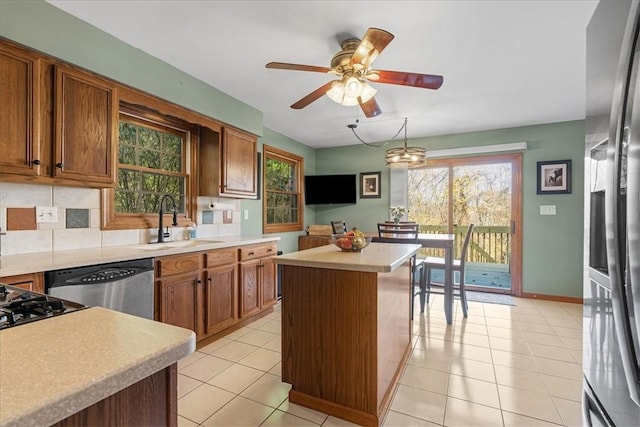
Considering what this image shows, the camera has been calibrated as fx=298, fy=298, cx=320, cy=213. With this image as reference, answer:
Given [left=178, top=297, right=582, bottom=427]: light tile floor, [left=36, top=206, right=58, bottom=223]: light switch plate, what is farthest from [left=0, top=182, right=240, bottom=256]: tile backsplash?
[left=178, top=297, right=582, bottom=427]: light tile floor

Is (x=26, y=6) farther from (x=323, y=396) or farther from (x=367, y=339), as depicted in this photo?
(x=323, y=396)

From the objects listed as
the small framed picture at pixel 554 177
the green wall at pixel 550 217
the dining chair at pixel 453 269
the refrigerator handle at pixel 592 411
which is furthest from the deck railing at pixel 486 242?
the refrigerator handle at pixel 592 411

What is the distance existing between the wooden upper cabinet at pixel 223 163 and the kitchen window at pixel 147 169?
0.50 feet

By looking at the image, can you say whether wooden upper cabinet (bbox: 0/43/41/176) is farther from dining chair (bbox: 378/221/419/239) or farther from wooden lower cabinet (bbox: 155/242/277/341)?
dining chair (bbox: 378/221/419/239)

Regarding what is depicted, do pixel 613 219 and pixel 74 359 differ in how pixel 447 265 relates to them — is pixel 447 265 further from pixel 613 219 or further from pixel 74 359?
pixel 74 359

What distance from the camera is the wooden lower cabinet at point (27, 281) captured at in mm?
1492

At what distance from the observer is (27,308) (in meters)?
0.80

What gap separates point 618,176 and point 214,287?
273 centimetres

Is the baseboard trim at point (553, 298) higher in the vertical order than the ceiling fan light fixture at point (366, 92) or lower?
lower

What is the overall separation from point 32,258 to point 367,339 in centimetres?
202

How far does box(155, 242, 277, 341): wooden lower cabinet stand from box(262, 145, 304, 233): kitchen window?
1241 millimetres

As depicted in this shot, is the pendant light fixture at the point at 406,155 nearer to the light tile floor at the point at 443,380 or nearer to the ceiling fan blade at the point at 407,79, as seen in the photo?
the ceiling fan blade at the point at 407,79

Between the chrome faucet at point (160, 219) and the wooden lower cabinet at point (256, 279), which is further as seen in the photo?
the wooden lower cabinet at point (256, 279)

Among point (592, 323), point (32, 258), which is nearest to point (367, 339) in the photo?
point (592, 323)
